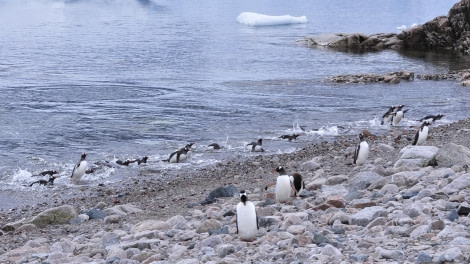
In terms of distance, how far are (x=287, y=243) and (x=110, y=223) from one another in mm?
3363

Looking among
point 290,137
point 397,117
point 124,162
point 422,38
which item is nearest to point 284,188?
point 124,162

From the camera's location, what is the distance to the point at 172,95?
76.1 feet

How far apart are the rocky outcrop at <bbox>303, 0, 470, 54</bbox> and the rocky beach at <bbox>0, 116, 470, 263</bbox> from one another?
28.3m

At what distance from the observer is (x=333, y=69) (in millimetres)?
30828

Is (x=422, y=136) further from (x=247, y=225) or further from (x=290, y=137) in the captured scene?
(x=247, y=225)

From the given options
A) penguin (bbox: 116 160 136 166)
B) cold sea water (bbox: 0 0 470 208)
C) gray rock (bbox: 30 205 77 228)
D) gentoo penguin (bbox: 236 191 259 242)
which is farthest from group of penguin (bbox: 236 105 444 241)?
penguin (bbox: 116 160 136 166)

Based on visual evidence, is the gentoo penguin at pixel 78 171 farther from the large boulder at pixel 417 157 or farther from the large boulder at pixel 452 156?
the large boulder at pixel 452 156

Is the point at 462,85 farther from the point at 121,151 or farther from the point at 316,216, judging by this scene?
the point at 316,216

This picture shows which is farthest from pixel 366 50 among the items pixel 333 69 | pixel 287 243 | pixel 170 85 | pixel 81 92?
pixel 287 243

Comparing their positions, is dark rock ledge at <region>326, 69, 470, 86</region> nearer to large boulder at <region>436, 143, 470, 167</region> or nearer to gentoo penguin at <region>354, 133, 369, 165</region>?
gentoo penguin at <region>354, 133, 369, 165</region>

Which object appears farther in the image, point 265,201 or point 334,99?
point 334,99

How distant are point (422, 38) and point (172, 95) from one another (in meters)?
21.8

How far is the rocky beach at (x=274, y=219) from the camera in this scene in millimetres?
6250

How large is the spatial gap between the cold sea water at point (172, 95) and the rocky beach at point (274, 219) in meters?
2.07
